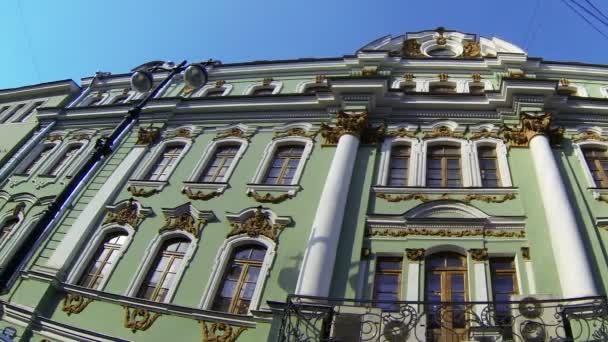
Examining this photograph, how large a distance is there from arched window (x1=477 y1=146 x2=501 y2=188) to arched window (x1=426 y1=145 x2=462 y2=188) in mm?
560

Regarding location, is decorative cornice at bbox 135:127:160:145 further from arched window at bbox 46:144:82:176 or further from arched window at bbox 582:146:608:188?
arched window at bbox 582:146:608:188

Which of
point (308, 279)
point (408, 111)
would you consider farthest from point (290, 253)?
point (408, 111)

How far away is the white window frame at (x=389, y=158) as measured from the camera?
12.9 m

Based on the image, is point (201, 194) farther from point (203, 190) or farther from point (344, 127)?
point (344, 127)

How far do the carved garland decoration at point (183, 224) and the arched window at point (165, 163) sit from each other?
6.36 ft

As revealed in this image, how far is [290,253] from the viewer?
11219 millimetres

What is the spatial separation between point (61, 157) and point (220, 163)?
6.24 m

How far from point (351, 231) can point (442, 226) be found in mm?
2020

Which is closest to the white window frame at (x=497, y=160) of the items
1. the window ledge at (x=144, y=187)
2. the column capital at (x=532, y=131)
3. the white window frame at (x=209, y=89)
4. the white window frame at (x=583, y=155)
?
the column capital at (x=532, y=131)

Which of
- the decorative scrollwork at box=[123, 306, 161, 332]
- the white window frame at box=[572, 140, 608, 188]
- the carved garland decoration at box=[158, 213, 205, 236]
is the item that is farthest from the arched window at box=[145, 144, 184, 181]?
the white window frame at box=[572, 140, 608, 188]

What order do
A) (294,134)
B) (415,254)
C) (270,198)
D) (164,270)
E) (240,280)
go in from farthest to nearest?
1. (294,134)
2. (270,198)
3. (164,270)
4. (240,280)
5. (415,254)

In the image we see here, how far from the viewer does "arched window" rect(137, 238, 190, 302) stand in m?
11.1

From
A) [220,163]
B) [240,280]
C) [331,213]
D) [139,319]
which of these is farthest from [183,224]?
[331,213]

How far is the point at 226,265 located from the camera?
1141 centimetres
